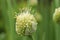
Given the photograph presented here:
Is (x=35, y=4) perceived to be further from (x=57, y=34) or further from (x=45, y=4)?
(x=57, y=34)

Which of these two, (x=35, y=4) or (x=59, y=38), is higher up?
(x=35, y=4)

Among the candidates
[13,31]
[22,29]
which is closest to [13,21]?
[13,31]

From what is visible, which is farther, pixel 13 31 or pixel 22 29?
pixel 13 31

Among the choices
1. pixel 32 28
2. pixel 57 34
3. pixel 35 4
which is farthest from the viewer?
pixel 35 4

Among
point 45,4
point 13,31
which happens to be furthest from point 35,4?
point 13,31

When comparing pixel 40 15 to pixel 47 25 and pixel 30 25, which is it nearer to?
pixel 47 25

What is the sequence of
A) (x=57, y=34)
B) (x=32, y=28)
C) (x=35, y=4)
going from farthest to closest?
(x=35, y=4), (x=57, y=34), (x=32, y=28)
